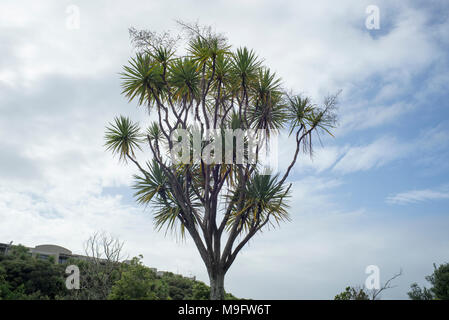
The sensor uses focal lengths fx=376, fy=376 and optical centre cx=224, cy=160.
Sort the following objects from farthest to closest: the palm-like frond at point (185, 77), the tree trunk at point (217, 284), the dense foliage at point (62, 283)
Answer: the dense foliage at point (62, 283)
the palm-like frond at point (185, 77)
the tree trunk at point (217, 284)

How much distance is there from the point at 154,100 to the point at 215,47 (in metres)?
2.47

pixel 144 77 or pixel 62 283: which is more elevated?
pixel 144 77

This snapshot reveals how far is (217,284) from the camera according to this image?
9.19m

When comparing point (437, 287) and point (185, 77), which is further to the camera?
point (437, 287)

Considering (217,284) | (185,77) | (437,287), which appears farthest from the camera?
(437,287)

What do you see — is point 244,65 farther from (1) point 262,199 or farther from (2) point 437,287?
(2) point 437,287

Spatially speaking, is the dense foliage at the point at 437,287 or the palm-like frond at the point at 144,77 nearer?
the palm-like frond at the point at 144,77

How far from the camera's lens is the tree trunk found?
9.04 meters

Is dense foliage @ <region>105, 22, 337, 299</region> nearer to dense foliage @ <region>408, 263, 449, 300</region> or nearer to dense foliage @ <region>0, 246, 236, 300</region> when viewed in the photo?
dense foliage @ <region>0, 246, 236, 300</region>

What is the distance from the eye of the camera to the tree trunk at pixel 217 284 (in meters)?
9.04

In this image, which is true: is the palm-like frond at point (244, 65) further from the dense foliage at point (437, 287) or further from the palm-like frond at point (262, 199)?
the dense foliage at point (437, 287)

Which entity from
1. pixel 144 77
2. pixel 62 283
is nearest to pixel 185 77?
pixel 144 77

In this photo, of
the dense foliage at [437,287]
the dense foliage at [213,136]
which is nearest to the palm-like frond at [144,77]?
the dense foliage at [213,136]
